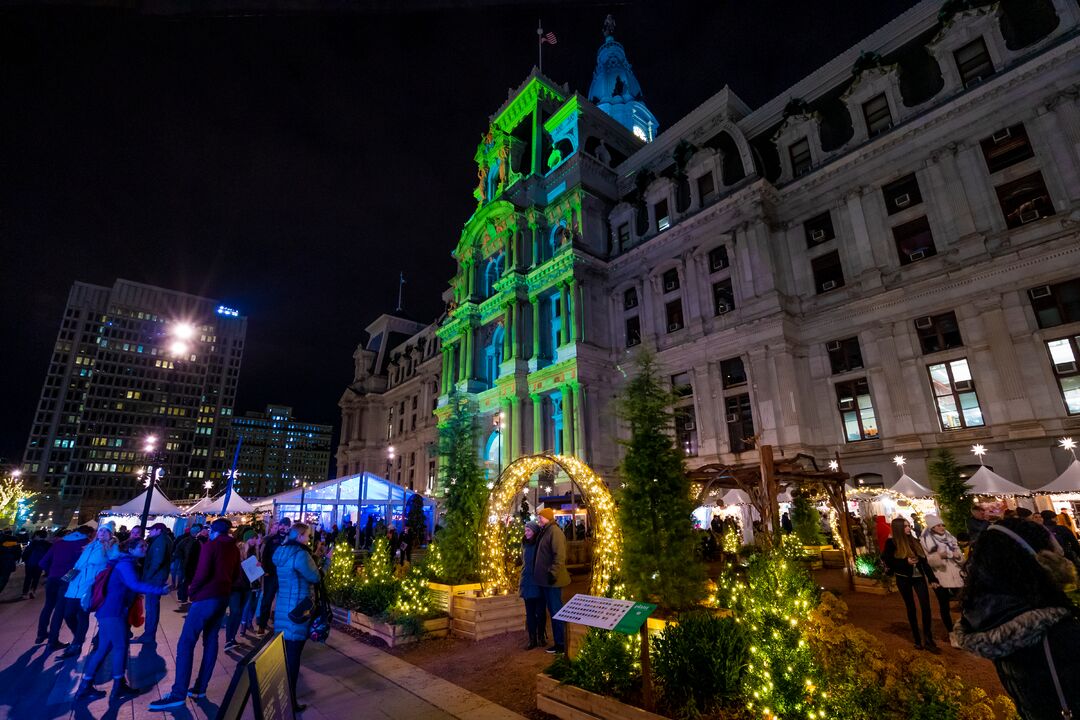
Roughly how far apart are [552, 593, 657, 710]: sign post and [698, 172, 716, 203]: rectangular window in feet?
109

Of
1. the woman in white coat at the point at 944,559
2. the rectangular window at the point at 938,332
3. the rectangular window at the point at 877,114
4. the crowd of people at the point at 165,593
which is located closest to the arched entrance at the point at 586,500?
the crowd of people at the point at 165,593

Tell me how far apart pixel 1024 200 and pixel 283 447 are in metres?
201

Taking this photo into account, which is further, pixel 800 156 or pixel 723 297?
pixel 723 297

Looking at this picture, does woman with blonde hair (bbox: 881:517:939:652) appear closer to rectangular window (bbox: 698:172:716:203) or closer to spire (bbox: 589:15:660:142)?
rectangular window (bbox: 698:172:716:203)

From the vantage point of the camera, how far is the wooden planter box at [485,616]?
35.1ft

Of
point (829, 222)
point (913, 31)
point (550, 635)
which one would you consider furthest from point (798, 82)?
point (550, 635)

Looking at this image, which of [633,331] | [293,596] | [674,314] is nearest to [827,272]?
[674,314]

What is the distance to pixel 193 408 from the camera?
413ft

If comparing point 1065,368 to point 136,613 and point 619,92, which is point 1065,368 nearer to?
point 136,613

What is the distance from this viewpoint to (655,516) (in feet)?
32.6

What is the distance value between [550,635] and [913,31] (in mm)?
37305

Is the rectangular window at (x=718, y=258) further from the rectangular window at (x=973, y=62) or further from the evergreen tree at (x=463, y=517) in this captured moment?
the evergreen tree at (x=463, y=517)

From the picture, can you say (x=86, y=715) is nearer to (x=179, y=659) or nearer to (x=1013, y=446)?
(x=179, y=659)

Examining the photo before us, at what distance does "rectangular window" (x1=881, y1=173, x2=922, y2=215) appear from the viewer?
26.0m
